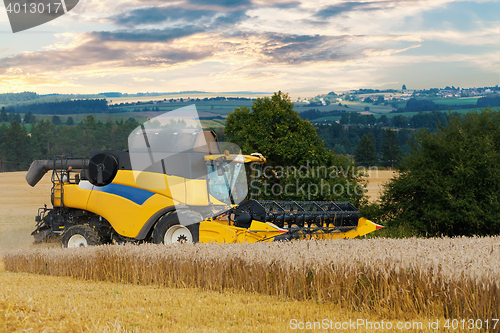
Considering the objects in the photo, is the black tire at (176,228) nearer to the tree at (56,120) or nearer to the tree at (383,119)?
the tree at (56,120)

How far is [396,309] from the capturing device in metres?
6.16

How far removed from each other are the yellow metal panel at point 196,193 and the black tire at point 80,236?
323 cm

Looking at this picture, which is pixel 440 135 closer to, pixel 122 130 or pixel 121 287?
pixel 121 287

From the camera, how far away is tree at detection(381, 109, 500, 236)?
1864 cm

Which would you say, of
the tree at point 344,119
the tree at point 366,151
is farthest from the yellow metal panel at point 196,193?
the tree at point 344,119

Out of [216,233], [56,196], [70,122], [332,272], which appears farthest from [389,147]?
[332,272]

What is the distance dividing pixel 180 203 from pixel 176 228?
0.70 metres

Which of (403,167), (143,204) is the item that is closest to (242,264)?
(143,204)

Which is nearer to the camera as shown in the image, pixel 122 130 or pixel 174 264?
pixel 174 264

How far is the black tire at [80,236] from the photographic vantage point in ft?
42.3

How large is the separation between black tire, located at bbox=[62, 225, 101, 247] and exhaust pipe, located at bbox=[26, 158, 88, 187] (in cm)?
230

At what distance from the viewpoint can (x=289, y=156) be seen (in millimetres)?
24094

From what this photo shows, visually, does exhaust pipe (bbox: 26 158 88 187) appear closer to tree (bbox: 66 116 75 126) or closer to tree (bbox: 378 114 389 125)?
tree (bbox: 66 116 75 126)

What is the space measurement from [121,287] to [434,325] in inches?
230
